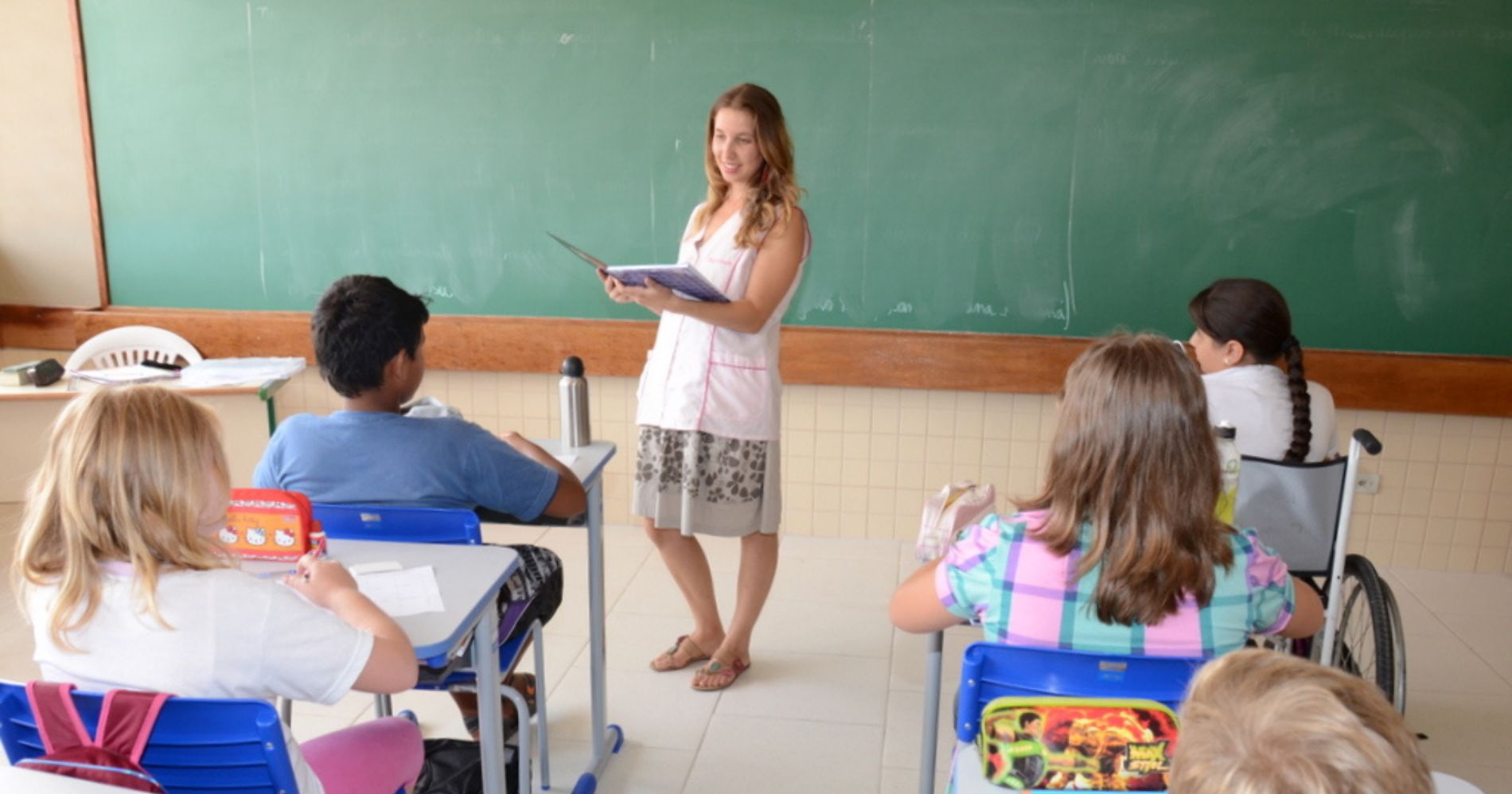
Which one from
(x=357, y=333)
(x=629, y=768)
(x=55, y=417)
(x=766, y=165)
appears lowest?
(x=629, y=768)

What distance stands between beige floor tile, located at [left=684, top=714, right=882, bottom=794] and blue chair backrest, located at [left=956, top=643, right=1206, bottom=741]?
1.12 metres

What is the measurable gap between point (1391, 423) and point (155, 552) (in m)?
3.78

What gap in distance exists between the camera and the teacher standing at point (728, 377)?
8.95 feet

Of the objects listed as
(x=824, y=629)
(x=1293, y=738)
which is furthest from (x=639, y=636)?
(x=1293, y=738)

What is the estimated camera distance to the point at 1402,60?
3.47 meters

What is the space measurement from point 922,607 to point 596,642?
3.59 ft

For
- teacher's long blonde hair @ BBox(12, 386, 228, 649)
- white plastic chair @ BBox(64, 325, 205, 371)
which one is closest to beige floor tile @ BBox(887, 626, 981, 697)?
teacher's long blonde hair @ BBox(12, 386, 228, 649)

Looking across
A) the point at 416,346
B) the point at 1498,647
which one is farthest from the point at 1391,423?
the point at 416,346

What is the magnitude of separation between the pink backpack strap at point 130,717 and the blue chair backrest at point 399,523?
72 centimetres

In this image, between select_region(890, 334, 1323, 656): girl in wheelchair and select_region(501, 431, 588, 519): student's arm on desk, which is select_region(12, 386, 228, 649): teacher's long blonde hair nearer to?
select_region(501, 431, 588, 519): student's arm on desk

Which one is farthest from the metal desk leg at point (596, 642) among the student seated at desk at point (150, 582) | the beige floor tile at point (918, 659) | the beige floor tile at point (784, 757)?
the student seated at desk at point (150, 582)

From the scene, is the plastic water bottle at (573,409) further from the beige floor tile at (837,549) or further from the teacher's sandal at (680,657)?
the beige floor tile at (837,549)

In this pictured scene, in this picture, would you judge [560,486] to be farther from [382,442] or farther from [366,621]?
[366,621]

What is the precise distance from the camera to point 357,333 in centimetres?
207
